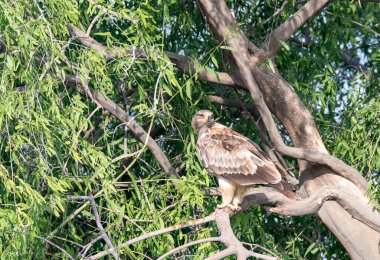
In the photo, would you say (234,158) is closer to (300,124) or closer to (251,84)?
(251,84)

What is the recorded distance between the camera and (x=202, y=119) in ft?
27.0

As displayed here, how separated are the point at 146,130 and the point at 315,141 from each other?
1.34 m

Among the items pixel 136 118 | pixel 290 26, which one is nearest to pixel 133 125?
pixel 136 118

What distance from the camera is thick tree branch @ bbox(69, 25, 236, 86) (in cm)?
802

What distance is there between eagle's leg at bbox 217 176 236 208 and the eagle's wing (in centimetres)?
4

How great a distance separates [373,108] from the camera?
820 centimetres

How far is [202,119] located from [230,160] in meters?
0.49

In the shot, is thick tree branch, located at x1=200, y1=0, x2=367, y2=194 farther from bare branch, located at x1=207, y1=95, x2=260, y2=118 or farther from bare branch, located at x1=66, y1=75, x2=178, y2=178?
bare branch, located at x1=66, y1=75, x2=178, y2=178

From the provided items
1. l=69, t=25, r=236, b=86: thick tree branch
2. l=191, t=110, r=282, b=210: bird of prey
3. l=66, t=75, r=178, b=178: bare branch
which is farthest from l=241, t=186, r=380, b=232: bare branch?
Result: l=69, t=25, r=236, b=86: thick tree branch

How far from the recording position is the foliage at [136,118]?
7062mm

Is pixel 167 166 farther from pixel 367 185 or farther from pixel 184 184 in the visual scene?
pixel 367 185

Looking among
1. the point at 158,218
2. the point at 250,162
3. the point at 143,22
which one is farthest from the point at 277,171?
the point at 143,22

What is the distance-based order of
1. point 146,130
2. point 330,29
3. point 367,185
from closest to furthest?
point 367,185 → point 146,130 → point 330,29

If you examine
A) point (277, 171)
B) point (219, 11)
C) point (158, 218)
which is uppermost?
point (219, 11)
